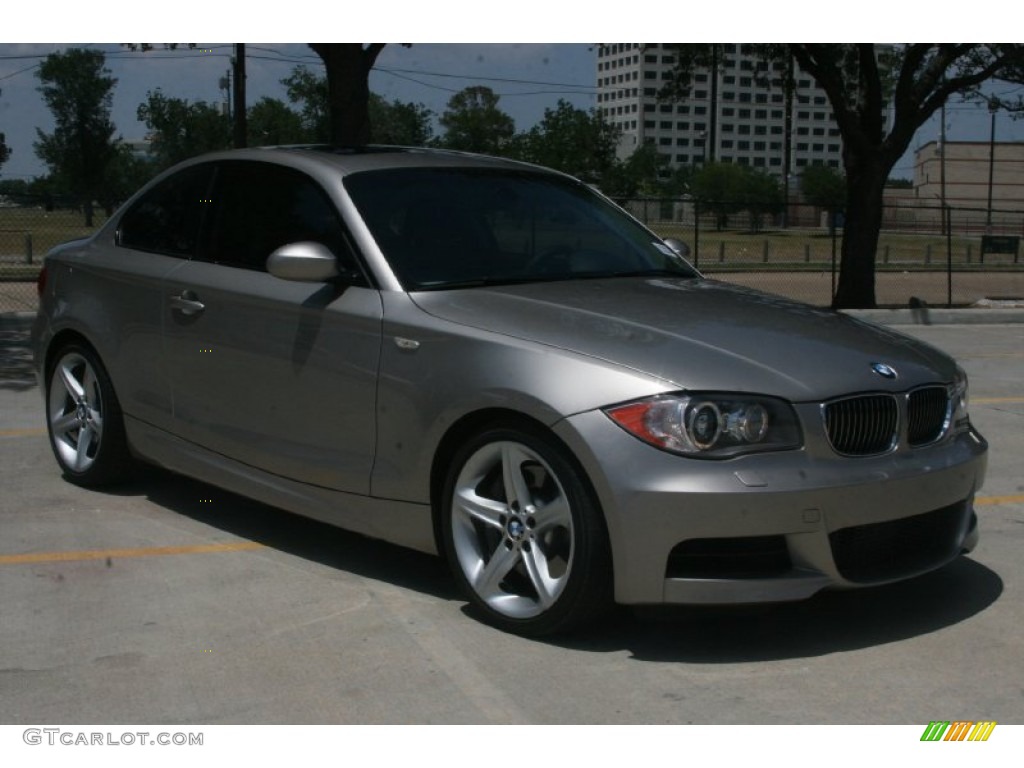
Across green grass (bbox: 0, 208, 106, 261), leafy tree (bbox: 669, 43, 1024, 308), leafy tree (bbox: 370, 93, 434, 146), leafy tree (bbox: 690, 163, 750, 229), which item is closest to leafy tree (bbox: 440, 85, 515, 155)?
leafy tree (bbox: 370, 93, 434, 146)

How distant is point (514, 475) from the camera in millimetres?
4648

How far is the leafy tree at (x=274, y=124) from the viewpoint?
6191 centimetres

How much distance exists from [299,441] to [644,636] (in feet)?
5.14

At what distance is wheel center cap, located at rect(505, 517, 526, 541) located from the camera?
4.65m

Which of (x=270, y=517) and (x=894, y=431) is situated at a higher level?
(x=894, y=431)

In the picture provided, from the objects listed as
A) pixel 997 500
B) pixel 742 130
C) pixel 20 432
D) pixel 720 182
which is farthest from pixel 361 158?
pixel 742 130

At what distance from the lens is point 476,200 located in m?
5.78

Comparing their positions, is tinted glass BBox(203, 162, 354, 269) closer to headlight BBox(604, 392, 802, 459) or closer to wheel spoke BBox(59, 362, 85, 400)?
wheel spoke BBox(59, 362, 85, 400)

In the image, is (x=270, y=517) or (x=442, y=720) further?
(x=270, y=517)

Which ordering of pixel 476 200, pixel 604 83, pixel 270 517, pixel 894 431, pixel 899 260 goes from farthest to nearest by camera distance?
1. pixel 604 83
2. pixel 899 260
3. pixel 270 517
4. pixel 476 200
5. pixel 894 431

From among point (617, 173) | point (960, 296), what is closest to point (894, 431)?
point (960, 296)

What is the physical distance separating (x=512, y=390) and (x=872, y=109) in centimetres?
1733

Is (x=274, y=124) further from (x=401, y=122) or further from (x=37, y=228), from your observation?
(x=37, y=228)

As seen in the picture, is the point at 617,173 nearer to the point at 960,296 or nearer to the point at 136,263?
the point at 960,296
